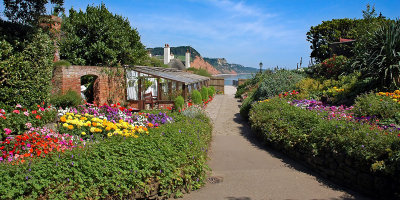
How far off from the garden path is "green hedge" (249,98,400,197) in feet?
1.33

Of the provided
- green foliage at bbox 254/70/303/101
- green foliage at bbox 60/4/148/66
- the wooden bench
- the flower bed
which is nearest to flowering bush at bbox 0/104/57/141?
the flower bed

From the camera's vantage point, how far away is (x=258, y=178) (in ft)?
17.5

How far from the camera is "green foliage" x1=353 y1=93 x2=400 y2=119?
22.2 ft

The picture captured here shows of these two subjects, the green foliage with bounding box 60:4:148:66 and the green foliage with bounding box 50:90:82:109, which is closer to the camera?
the green foliage with bounding box 50:90:82:109

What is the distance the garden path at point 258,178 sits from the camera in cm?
454

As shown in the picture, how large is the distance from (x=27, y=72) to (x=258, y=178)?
6.79 metres

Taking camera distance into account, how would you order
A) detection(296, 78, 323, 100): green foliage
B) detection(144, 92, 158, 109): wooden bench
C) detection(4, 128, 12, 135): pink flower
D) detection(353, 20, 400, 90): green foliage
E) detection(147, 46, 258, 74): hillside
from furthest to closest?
detection(147, 46, 258, 74): hillside → detection(144, 92, 158, 109): wooden bench → detection(296, 78, 323, 100): green foliage → detection(353, 20, 400, 90): green foliage → detection(4, 128, 12, 135): pink flower

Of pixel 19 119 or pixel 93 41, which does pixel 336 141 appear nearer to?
pixel 19 119

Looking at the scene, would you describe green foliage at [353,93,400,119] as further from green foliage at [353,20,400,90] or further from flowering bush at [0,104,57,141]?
flowering bush at [0,104,57,141]

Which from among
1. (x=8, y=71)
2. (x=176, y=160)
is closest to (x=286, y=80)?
(x=176, y=160)

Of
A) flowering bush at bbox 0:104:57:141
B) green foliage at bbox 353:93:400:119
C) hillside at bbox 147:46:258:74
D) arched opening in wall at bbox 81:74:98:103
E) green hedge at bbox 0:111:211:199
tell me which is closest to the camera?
green hedge at bbox 0:111:211:199

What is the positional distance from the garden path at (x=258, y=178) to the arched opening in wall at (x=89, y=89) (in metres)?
7.60

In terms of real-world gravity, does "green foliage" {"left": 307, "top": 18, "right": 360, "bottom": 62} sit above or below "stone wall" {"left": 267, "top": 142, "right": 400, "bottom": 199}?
above

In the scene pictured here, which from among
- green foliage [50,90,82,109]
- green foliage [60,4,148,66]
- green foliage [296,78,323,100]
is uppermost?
green foliage [60,4,148,66]
